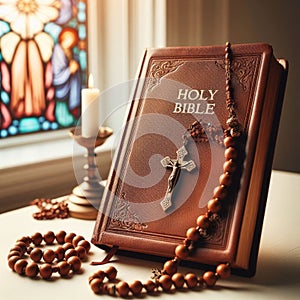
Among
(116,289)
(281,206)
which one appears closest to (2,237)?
(116,289)

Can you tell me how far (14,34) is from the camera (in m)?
1.41

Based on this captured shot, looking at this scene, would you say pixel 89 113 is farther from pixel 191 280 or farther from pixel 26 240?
pixel 191 280

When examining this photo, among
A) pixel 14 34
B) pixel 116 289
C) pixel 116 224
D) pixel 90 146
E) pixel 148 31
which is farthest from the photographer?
pixel 148 31

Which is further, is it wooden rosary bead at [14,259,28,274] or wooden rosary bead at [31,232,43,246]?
wooden rosary bead at [31,232,43,246]

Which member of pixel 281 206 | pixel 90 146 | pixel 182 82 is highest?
pixel 182 82

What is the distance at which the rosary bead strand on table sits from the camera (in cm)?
71

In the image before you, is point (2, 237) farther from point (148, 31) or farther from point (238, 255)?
point (148, 31)

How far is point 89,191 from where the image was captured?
1.03 metres

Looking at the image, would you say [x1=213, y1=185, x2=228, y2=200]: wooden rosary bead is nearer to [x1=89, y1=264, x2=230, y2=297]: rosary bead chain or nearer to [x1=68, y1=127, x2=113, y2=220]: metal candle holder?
[x1=89, y1=264, x2=230, y2=297]: rosary bead chain

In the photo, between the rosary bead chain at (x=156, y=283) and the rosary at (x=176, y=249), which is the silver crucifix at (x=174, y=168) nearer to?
the rosary at (x=176, y=249)

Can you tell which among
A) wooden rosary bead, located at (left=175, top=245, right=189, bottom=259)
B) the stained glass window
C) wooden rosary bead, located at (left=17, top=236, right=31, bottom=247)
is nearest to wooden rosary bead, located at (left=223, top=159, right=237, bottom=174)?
wooden rosary bead, located at (left=175, top=245, right=189, bottom=259)

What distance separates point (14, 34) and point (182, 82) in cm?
68

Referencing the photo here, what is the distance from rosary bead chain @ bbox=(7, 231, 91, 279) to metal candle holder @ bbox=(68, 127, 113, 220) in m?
0.12

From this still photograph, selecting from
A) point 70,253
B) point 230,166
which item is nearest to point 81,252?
point 70,253
